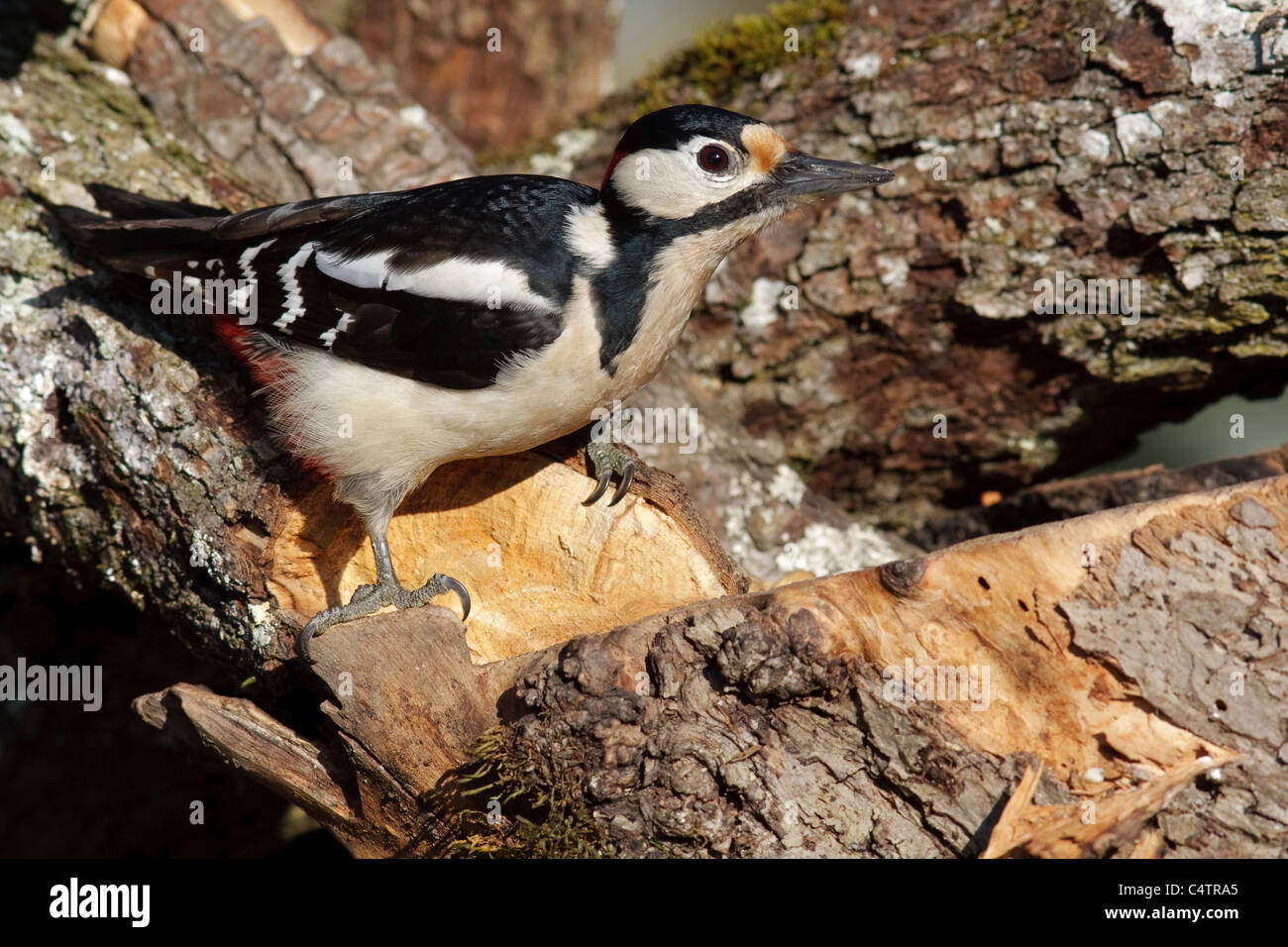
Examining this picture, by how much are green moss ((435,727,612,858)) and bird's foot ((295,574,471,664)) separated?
671mm

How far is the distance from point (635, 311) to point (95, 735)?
138 inches

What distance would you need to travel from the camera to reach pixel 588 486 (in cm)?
363

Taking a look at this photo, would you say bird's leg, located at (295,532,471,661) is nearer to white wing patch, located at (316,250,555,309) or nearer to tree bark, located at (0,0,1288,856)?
tree bark, located at (0,0,1288,856)

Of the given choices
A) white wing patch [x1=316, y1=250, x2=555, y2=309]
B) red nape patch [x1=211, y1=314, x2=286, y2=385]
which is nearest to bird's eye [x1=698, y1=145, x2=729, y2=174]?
white wing patch [x1=316, y1=250, x2=555, y2=309]

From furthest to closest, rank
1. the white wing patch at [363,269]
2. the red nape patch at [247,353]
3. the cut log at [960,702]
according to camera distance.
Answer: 1. the red nape patch at [247,353]
2. the white wing patch at [363,269]
3. the cut log at [960,702]

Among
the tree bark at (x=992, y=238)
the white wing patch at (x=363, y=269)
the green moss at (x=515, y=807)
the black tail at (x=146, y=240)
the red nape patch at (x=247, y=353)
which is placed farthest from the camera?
the tree bark at (x=992, y=238)

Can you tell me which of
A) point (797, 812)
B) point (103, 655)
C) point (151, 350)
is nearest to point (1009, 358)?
point (797, 812)

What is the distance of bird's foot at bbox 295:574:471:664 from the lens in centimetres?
335

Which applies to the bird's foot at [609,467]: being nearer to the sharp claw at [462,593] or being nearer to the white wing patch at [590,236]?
the sharp claw at [462,593]

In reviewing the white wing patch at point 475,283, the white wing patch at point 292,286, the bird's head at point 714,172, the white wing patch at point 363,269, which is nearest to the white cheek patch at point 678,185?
the bird's head at point 714,172

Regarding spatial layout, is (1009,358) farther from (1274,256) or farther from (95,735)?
(95,735)

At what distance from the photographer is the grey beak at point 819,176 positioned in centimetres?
339

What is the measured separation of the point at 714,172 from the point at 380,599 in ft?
5.77

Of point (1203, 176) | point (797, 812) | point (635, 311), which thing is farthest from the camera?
point (1203, 176)
